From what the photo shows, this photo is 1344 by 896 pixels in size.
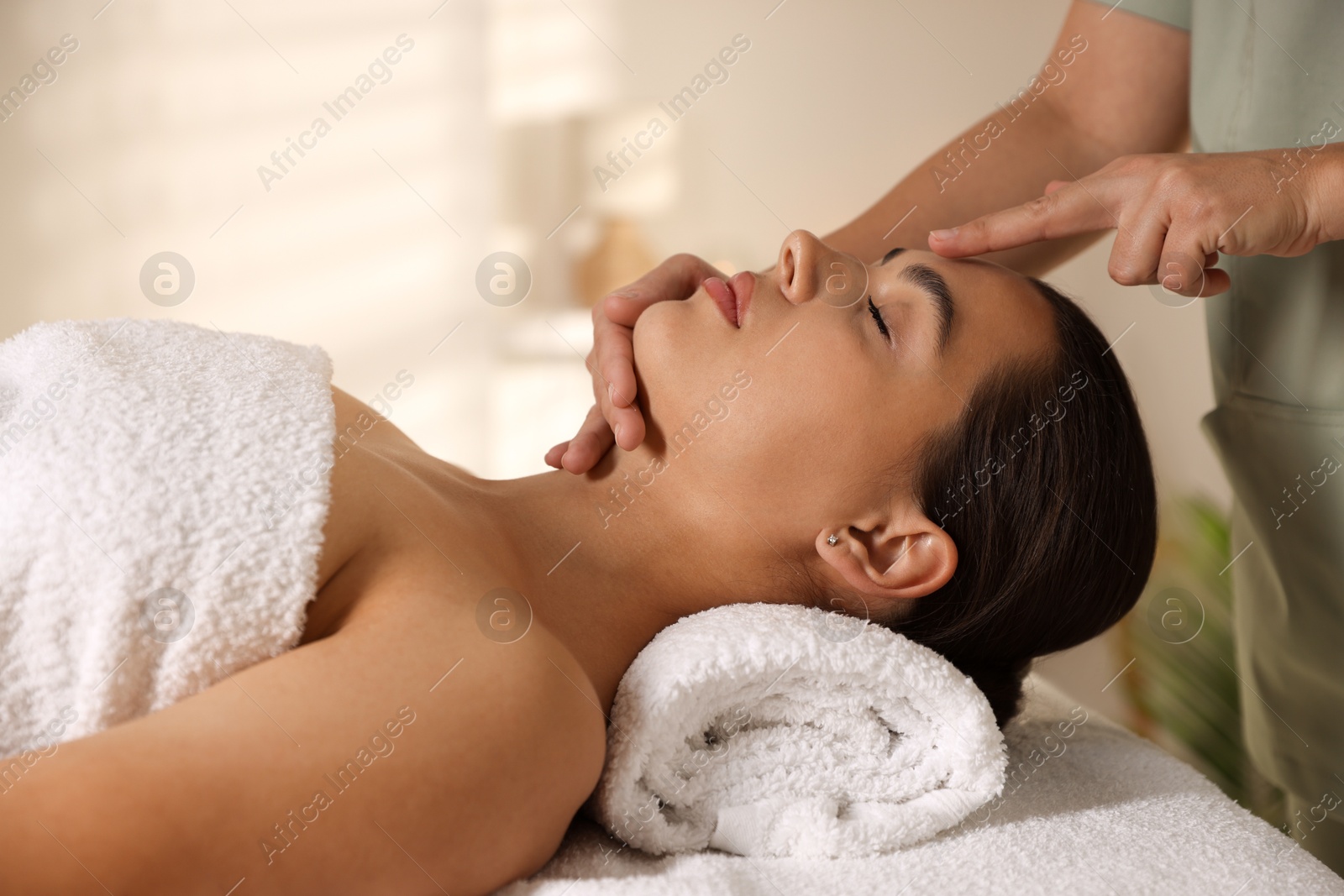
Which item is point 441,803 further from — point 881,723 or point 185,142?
point 185,142

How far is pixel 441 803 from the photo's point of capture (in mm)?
672

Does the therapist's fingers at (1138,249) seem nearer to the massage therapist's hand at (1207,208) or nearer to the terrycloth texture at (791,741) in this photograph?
the massage therapist's hand at (1207,208)

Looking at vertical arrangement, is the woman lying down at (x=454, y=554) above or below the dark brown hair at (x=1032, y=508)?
above

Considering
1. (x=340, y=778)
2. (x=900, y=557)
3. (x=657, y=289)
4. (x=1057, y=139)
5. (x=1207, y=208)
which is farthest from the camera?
(x=1057, y=139)

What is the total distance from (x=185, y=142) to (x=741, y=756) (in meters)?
2.98

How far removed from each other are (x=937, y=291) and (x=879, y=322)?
0.08 metres

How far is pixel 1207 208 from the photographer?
90 centimetres

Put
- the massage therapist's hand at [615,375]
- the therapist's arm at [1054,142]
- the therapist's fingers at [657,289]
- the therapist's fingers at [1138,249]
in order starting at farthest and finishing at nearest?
the therapist's arm at [1054,142] → the therapist's fingers at [657,289] → the massage therapist's hand at [615,375] → the therapist's fingers at [1138,249]

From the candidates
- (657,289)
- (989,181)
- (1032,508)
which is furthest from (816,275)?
(989,181)

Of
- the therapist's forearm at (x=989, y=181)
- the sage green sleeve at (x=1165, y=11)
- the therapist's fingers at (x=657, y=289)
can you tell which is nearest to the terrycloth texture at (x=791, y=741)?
the therapist's fingers at (x=657, y=289)

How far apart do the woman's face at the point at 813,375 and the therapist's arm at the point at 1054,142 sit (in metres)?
0.18

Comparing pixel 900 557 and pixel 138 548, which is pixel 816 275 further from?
pixel 138 548

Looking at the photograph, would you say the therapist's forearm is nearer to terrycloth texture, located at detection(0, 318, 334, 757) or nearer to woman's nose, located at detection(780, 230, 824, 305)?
woman's nose, located at detection(780, 230, 824, 305)

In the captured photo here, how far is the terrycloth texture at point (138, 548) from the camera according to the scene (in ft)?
2.32
